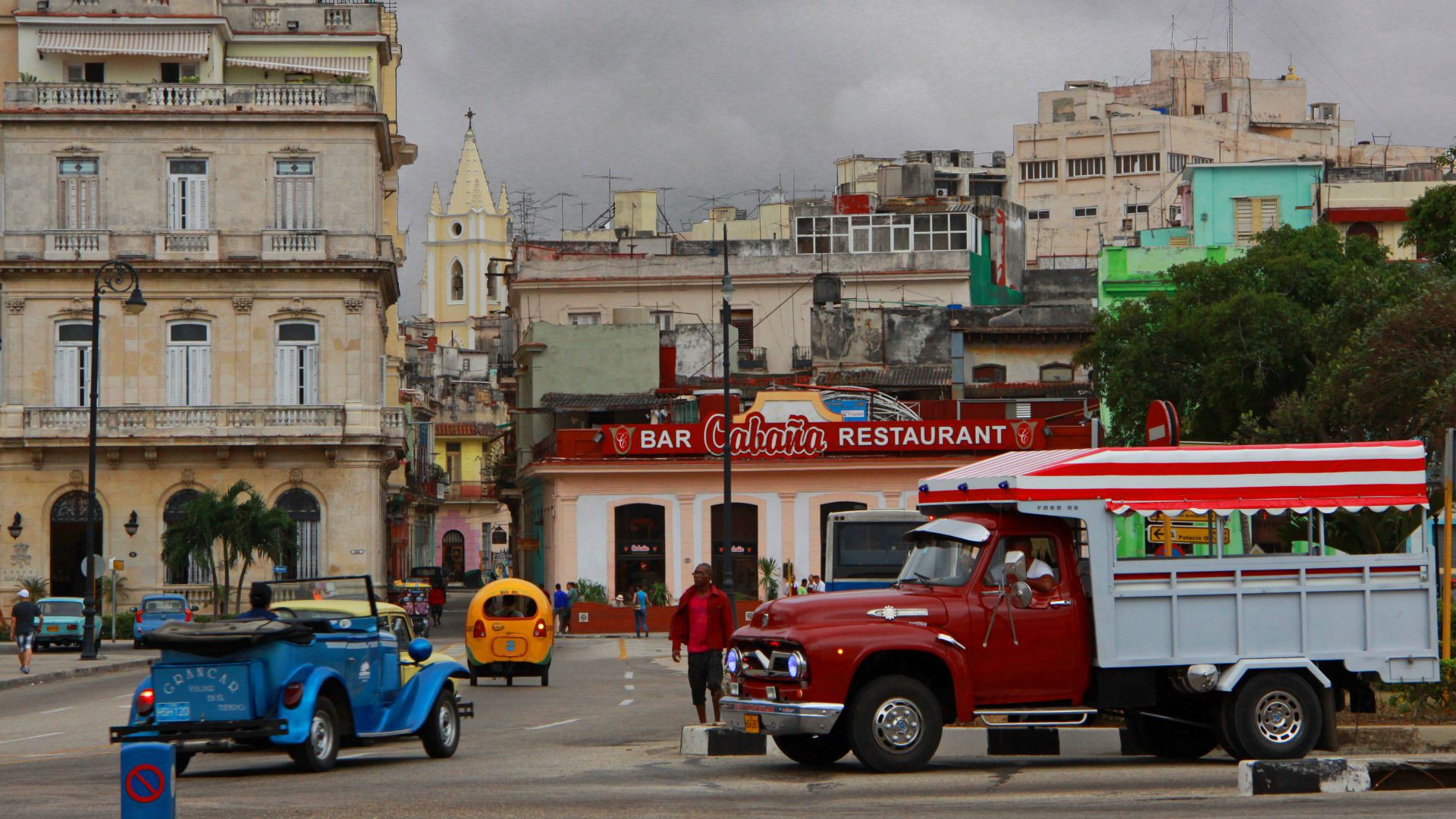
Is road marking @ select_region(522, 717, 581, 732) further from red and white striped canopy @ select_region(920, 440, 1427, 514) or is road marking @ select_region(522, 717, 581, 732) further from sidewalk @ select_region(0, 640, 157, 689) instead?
sidewalk @ select_region(0, 640, 157, 689)

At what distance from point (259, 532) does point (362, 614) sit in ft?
109

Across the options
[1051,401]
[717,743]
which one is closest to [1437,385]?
[717,743]

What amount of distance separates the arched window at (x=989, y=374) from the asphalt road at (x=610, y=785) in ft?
Answer: 142

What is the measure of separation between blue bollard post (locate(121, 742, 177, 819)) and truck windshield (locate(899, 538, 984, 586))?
290 inches

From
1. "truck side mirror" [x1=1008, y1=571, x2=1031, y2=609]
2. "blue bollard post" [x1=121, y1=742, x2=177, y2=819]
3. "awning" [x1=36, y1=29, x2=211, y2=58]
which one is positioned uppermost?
"awning" [x1=36, y1=29, x2=211, y2=58]

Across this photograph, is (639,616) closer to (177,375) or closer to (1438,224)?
(177,375)

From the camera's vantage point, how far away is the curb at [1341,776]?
1339cm

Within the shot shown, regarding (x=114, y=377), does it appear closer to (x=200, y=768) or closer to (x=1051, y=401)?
(x=1051, y=401)

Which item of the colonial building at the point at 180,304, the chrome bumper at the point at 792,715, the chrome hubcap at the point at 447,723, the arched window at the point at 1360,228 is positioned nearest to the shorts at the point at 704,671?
the chrome hubcap at the point at 447,723

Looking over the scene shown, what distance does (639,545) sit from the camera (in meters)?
54.4

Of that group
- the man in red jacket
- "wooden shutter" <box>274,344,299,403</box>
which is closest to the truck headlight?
the man in red jacket

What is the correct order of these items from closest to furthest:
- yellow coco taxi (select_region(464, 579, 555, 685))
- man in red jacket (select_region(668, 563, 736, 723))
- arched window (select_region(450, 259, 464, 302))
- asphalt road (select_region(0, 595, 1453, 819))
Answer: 1. asphalt road (select_region(0, 595, 1453, 819))
2. man in red jacket (select_region(668, 563, 736, 723))
3. yellow coco taxi (select_region(464, 579, 555, 685))
4. arched window (select_region(450, 259, 464, 302))

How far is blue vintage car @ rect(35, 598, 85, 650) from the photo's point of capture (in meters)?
44.6

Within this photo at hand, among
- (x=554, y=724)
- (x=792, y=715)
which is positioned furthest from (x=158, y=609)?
(x=792, y=715)
